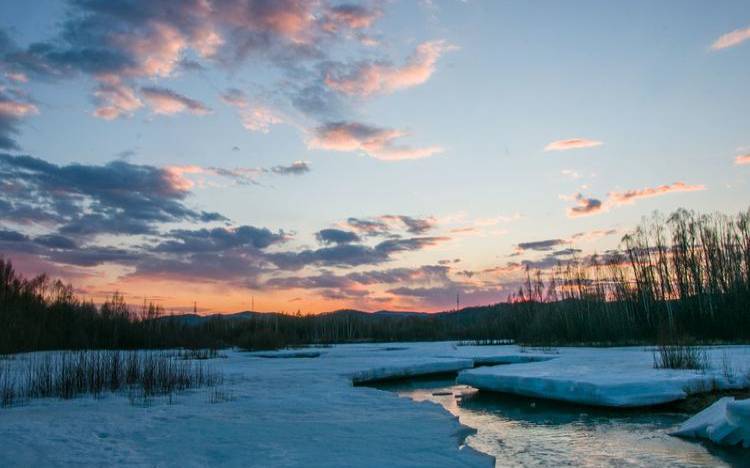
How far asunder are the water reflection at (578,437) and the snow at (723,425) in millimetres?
320

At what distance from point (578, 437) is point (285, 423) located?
15.7 ft

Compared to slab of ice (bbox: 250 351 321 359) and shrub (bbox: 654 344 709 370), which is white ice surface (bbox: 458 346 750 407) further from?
slab of ice (bbox: 250 351 321 359)

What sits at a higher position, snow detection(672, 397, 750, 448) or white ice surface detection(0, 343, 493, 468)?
white ice surface detection(0, 343, 493, 468)

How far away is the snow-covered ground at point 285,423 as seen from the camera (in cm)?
590

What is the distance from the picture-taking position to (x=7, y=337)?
20391 millimetres

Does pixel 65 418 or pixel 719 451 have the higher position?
pixel 65 418

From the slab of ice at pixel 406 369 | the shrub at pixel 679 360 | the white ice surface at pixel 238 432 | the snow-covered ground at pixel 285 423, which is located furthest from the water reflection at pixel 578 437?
the slab of ice at pixel 406 369

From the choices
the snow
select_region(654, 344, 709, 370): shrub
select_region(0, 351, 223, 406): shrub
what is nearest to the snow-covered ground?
select_region(654, 344, 709, 370): shrub

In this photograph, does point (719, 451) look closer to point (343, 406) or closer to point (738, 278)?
point (343, 406)

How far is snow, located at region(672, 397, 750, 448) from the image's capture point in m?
7.45

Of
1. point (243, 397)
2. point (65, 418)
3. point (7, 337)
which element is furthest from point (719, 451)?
point (7, 337)

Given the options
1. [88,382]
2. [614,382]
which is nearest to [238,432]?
[88,382]

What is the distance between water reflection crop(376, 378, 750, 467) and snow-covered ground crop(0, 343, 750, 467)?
477mm

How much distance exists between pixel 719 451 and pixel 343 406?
606 cm
